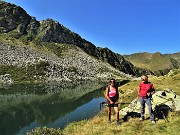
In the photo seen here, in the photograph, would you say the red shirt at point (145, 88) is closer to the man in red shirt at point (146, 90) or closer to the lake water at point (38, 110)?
the man in red shirt at point (146, 90)

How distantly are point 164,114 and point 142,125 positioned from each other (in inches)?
114

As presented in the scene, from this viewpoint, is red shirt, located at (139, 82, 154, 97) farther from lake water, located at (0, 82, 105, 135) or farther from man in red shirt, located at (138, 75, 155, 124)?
lake water, located at (0, 82, 105, 135)

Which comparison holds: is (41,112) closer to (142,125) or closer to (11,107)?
(11,107)

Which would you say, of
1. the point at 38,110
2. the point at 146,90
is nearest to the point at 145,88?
the point at 146,90

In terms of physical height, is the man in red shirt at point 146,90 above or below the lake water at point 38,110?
above

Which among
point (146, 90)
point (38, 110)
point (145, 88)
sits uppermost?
point (145, 88)

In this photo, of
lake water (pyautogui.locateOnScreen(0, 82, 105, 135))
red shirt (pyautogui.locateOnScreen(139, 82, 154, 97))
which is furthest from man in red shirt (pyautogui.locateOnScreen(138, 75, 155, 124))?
lake water (pyautogui.locateOnScreen(0, 82, 105, 135))

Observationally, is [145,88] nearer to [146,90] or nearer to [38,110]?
[146,90]

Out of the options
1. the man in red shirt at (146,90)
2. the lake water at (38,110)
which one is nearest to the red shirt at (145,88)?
the man in red shirt at (146,90)

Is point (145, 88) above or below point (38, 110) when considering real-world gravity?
above

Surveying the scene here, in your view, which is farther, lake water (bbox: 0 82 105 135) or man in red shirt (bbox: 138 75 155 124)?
lake water (bbox: 0 82 105 135)

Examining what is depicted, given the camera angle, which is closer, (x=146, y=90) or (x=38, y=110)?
(x=146, y=90)

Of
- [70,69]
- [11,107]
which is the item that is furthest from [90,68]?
[11,107]

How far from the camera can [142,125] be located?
24109 millimetres
